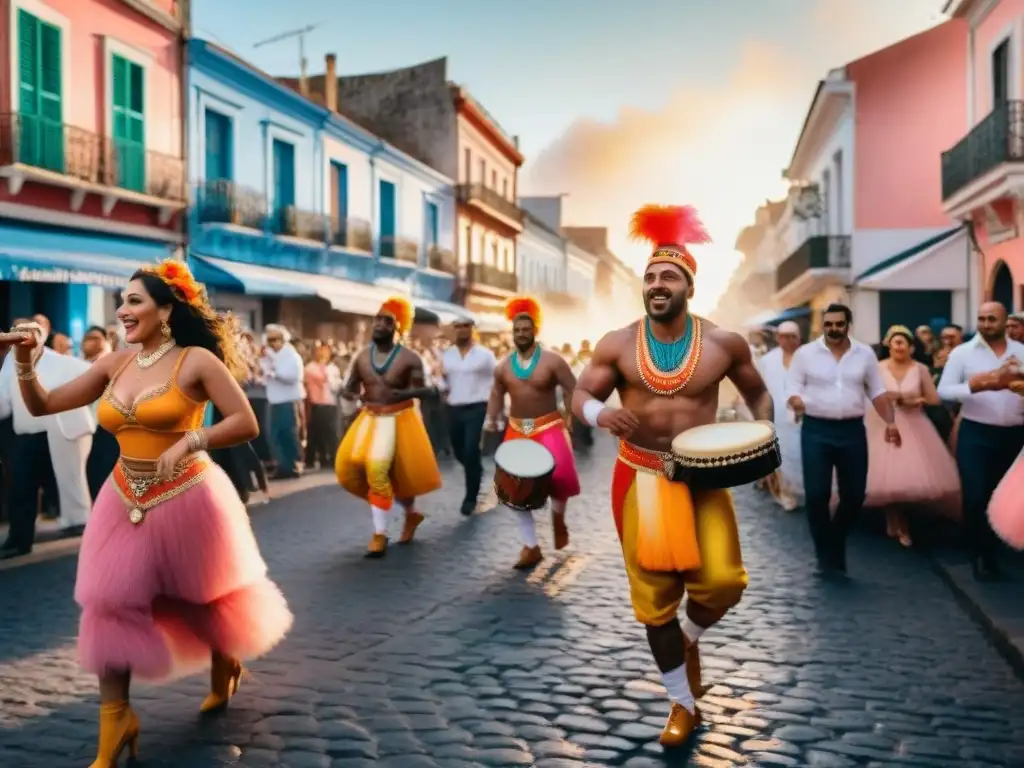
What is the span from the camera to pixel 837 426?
820 centimetres

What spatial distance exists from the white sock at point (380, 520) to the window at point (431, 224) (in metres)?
28.1

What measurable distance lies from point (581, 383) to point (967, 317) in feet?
68.7

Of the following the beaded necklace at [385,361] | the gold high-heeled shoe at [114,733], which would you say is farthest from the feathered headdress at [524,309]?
the gold high-heeled shoe at [114,733]

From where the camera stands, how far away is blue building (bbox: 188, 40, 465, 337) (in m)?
22.1

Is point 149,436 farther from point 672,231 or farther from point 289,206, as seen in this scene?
point 289,206

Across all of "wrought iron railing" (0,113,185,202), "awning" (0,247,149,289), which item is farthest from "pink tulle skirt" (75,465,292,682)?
"wrought iron railing" (0,113,185,202)

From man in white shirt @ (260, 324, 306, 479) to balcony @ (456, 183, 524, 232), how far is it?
2577 cm

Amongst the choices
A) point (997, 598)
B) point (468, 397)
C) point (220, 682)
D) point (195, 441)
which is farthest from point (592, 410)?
point (468, 397)

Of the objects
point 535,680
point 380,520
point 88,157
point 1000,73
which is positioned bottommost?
point 535,680

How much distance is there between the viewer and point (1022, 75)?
18922 mm

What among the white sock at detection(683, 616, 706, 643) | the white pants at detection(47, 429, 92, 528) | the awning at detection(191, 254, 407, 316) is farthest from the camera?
the awning at detection(191, 254, 407, 316)

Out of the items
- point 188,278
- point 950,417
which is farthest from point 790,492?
point 188,278

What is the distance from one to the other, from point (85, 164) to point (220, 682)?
14.5 m

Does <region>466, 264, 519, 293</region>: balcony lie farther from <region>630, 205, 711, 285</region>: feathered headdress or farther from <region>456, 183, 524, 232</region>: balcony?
<region>630, 205, 711, 285</region>: feathered headdress
